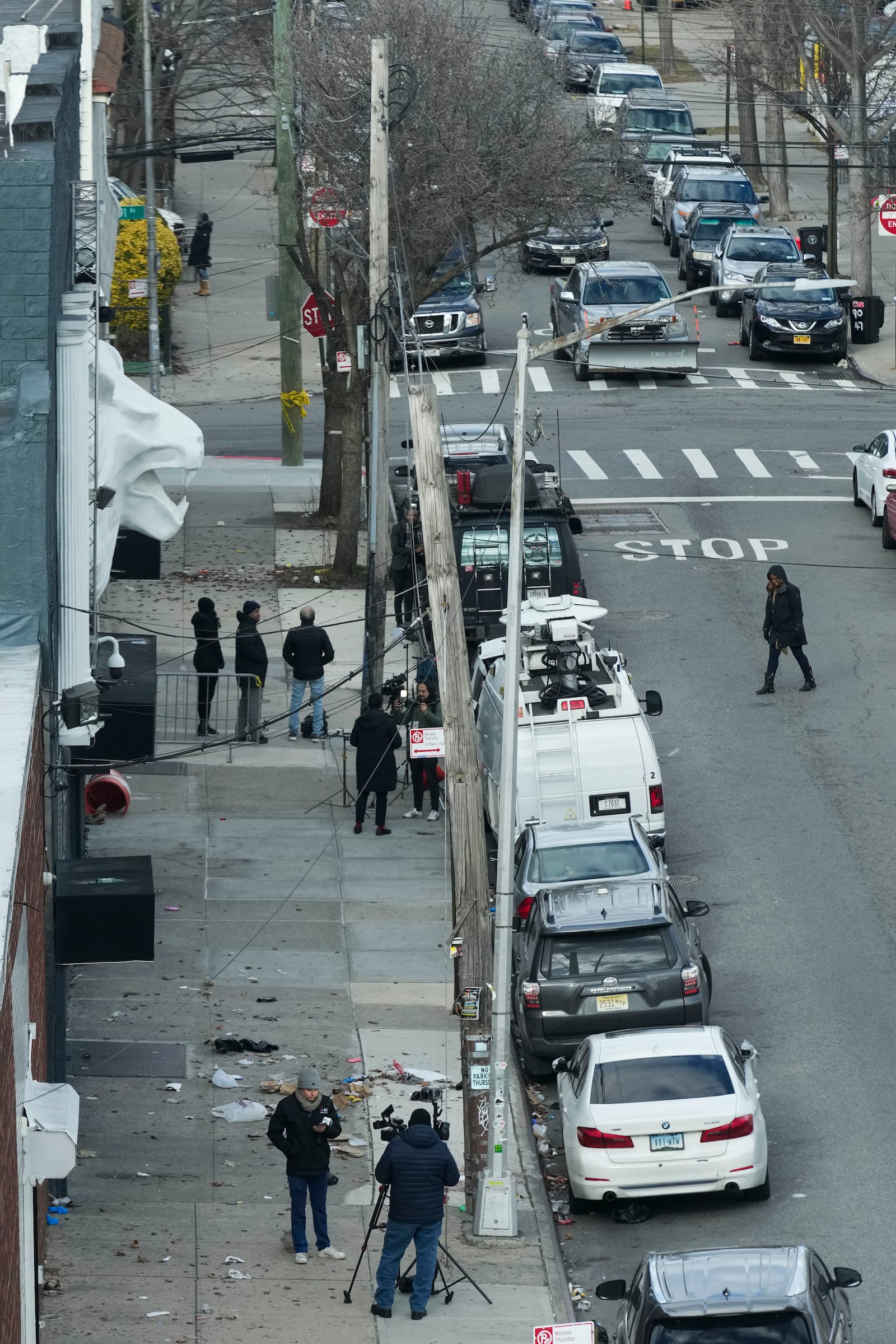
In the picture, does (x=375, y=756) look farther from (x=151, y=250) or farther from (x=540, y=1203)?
(x=151, y=250)

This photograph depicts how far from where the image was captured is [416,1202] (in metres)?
13.8

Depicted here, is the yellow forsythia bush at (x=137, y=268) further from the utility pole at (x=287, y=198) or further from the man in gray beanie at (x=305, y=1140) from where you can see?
the man in gray beanie at (x=305, y=1140)

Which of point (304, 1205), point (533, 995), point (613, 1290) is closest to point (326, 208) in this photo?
point (533, 995)

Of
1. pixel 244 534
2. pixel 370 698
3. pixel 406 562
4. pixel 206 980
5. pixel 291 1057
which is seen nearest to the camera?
pixel 291 1057

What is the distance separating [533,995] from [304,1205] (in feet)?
11.7

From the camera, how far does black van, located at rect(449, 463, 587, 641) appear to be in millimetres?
27391

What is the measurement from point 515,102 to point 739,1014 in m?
19.8

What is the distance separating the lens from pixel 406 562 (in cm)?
2734

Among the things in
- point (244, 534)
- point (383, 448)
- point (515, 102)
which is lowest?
point (244, 534)

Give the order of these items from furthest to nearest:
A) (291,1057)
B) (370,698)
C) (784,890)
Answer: (370,698)
(784,890)
(291,1057)

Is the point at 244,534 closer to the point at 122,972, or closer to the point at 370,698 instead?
the point at 370,698

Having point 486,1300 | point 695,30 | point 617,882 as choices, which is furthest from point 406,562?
point 695,30

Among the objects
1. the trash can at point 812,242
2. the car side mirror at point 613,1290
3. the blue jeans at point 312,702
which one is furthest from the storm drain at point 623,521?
the car side mirror at point 613,1290

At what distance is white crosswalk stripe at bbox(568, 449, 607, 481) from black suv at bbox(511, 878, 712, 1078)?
1923 centimetres
